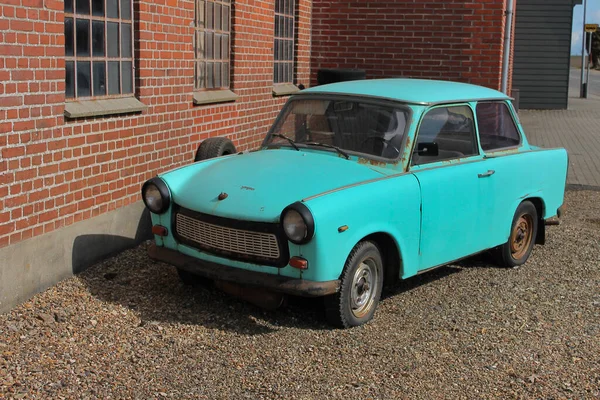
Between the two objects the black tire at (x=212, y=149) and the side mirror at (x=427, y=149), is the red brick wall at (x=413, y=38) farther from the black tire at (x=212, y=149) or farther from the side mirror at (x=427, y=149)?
the side mirror at (x=427, y=149)

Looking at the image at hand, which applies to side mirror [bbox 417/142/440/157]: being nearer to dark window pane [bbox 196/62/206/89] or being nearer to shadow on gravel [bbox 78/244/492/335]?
shadow on gravel [bbox 78/244/492/335]

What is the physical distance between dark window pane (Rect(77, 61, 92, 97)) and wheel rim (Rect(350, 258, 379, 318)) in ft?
9.11

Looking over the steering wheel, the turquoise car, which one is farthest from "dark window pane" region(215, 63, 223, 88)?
the steering wheel

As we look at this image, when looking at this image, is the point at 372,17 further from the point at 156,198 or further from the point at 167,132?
the point at 156,198

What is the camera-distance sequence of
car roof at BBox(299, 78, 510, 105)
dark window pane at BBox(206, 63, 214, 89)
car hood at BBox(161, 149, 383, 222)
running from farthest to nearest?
1. dark window pane at BBox(206, 63, 214, 89)
2. car roof at BBox(299, 78, 510, 105)
3. car hood at BBox(161, 149, 383, 222)

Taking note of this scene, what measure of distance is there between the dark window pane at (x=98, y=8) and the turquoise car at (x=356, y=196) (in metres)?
1.65

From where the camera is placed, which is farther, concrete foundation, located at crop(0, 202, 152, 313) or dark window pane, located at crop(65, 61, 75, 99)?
dark window pane, located at crop(65, 61, 75, 99)

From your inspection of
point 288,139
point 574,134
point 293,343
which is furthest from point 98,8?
point 574,134

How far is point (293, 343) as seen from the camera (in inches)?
199

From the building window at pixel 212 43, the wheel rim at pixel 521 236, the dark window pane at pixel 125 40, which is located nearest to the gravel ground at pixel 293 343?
the wheel rim at pixel 521 236

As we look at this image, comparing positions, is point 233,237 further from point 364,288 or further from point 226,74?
point 226,74

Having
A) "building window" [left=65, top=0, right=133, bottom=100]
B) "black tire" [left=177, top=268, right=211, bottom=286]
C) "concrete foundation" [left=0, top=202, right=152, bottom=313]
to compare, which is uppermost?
"building window" [left=65, top=0, right=133, bottom=100]

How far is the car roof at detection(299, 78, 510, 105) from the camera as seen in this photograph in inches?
243

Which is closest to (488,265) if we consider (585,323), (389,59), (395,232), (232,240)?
(585,323)
